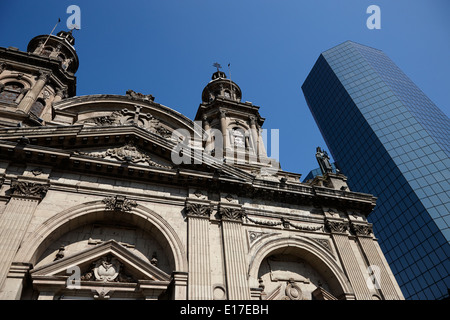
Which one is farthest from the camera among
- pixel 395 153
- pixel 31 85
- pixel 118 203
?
pixel 395 153

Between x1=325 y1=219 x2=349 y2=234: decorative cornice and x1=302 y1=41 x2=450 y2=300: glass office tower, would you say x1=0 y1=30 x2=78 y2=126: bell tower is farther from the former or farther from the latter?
x1=302 y1=41 x2=450 y2=300: glass office tower

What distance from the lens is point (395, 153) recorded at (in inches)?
→ 2251

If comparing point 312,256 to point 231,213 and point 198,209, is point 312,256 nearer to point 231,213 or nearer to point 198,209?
point 231,213

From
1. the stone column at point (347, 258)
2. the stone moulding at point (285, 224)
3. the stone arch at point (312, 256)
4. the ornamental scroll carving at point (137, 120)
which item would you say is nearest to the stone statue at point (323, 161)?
the stone column at point (347, 258)

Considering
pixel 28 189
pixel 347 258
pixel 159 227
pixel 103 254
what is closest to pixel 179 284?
pixel 159 227

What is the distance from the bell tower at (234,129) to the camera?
24.6 metres

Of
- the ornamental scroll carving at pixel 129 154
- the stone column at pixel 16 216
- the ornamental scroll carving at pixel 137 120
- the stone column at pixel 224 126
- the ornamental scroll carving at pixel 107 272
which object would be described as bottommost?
the ornamental scroll carving at pixel 107 272

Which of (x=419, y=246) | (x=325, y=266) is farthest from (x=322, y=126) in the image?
(x=325, y=266)

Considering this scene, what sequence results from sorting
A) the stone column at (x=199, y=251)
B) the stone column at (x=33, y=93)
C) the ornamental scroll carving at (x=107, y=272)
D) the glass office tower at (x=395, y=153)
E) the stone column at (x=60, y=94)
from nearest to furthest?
the stone column at (x=199, y=251)
the ornamental scroll carving at (x=107, y=272)
the stone column at (x=33, y=93)
the stone column at (x=60, y=94)
the glass office tower at (x=395, y=153)

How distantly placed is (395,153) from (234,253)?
5340 centimetres

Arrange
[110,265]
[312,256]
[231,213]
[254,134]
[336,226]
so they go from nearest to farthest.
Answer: [110,265] → [231,213] → [312,256] → [336,226] → [254,134]

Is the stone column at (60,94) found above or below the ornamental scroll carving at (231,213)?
above

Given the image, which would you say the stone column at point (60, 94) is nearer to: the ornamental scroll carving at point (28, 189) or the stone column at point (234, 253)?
the ornamental scroll carving at point (28, 189)

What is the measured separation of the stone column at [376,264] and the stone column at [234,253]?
7197mm
